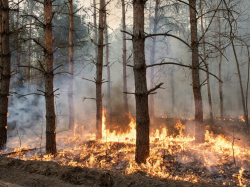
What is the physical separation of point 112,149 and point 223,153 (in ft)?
14.3

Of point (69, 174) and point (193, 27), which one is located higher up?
point (193, 27)

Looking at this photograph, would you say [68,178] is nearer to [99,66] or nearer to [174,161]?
[174,161]

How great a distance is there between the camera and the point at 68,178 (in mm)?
3598

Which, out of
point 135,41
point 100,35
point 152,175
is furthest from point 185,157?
point 100,35

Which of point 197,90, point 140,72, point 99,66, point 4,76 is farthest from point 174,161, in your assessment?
point 4,76

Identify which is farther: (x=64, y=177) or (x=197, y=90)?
(x=197, y=90)

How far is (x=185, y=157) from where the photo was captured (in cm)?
555

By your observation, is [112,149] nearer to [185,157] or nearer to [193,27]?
[185,157]

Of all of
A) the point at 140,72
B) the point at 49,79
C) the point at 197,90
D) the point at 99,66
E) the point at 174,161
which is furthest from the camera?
the point at 99,66

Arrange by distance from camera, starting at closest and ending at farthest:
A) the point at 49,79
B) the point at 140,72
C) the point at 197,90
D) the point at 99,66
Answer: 1. the point at 140,72
2. the point at 49,79
3. the point at 197,90
4. the point at 99,66

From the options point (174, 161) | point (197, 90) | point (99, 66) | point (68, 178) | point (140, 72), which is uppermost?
point (99, 66)

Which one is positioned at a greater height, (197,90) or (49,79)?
(49,79)

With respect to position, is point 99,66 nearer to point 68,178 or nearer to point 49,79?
point 49,79

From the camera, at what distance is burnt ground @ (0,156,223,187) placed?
129 inches
